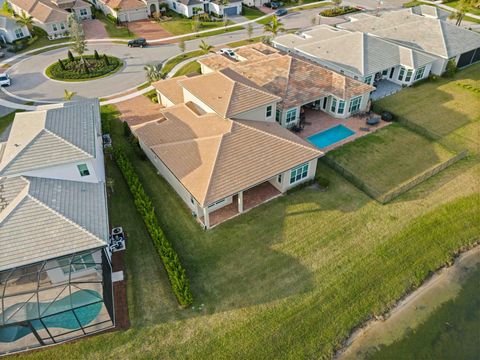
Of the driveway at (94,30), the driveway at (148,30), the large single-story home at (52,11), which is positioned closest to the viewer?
the large single-story home at (52,11)

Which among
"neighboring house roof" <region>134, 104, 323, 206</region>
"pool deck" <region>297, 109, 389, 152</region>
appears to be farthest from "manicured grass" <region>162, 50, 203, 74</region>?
"pool deck" <region>297, 109, 389, 152</region>

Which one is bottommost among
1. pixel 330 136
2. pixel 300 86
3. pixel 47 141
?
pixel 330 136

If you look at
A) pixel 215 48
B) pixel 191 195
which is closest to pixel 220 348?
pixel 191 195

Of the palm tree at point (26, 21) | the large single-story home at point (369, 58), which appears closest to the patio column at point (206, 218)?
the large single-story home at point (369, 58)

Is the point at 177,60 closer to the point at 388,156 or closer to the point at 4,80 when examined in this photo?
the point at 4,80

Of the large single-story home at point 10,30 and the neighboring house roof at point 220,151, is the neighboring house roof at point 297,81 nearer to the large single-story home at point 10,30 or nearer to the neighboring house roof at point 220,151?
the neighboring house roof at point 220,151

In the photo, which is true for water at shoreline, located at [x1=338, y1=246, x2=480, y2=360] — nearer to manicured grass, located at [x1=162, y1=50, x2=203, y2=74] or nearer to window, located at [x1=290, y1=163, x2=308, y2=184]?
window, located at [x1=290, y1=163, x2=308, y2=184]

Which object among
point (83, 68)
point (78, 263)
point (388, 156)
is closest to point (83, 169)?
point (78, 263)

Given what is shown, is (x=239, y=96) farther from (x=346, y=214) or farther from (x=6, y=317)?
(x=6, y=317)
